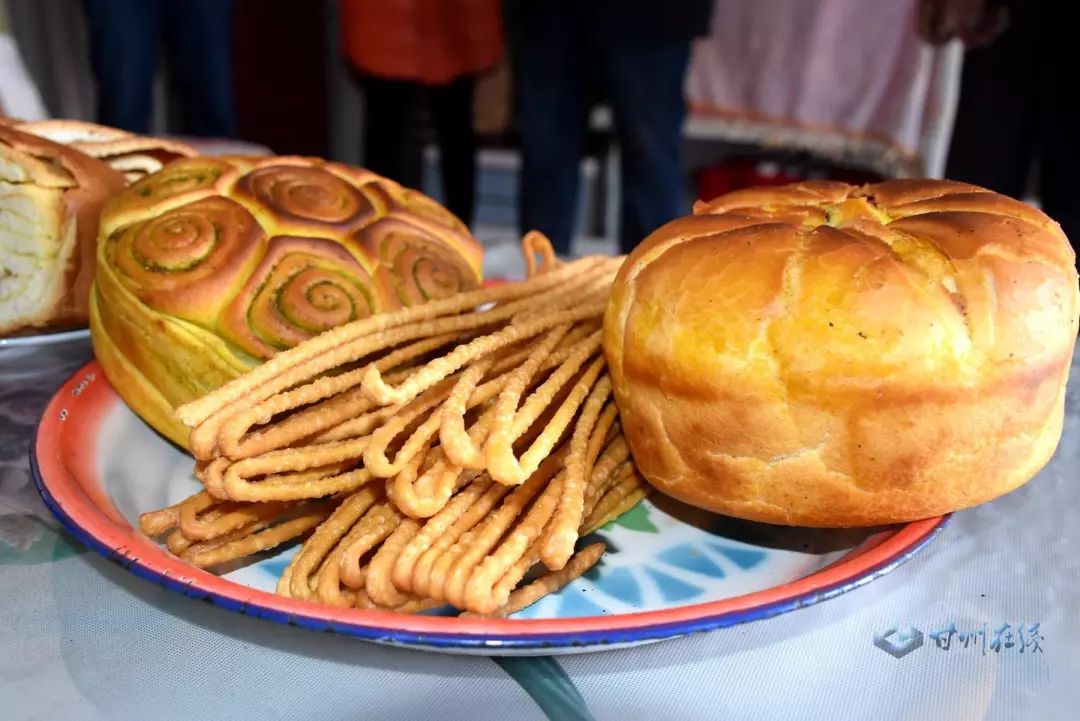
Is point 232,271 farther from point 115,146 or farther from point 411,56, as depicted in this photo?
point 411,56

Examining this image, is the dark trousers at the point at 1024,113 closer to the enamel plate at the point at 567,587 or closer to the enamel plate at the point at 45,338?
the enamel plate at the point at 567,587

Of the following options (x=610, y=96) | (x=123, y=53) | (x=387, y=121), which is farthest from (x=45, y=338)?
(x=387, y=121)

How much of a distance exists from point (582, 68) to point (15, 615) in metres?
1.67

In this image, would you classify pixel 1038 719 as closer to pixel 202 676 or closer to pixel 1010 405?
pixel 1010 405

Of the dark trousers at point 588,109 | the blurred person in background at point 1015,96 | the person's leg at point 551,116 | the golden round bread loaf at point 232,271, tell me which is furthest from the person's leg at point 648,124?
the golden round bread loaf at point 232,271

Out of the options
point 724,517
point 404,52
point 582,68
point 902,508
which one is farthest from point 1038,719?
point 404,52

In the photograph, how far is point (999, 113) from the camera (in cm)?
170

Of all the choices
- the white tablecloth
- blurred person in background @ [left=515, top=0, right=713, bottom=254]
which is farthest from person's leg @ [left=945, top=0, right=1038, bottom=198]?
the white tablecloth

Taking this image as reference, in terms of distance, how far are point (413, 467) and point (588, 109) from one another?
5.28 feet

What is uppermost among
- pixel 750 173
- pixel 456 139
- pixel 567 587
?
pixel 567 587

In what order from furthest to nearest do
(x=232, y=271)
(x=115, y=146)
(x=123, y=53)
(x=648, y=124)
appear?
(x=123, y=53) → (x=648, y=124) → (x=115, y=146) → (x=232, y=271)

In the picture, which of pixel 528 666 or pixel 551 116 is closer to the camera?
pixel 528 666

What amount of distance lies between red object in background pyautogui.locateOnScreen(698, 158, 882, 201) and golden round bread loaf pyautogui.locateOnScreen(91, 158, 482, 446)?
8.31 ft

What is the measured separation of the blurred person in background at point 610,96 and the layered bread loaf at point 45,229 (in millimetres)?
1147
